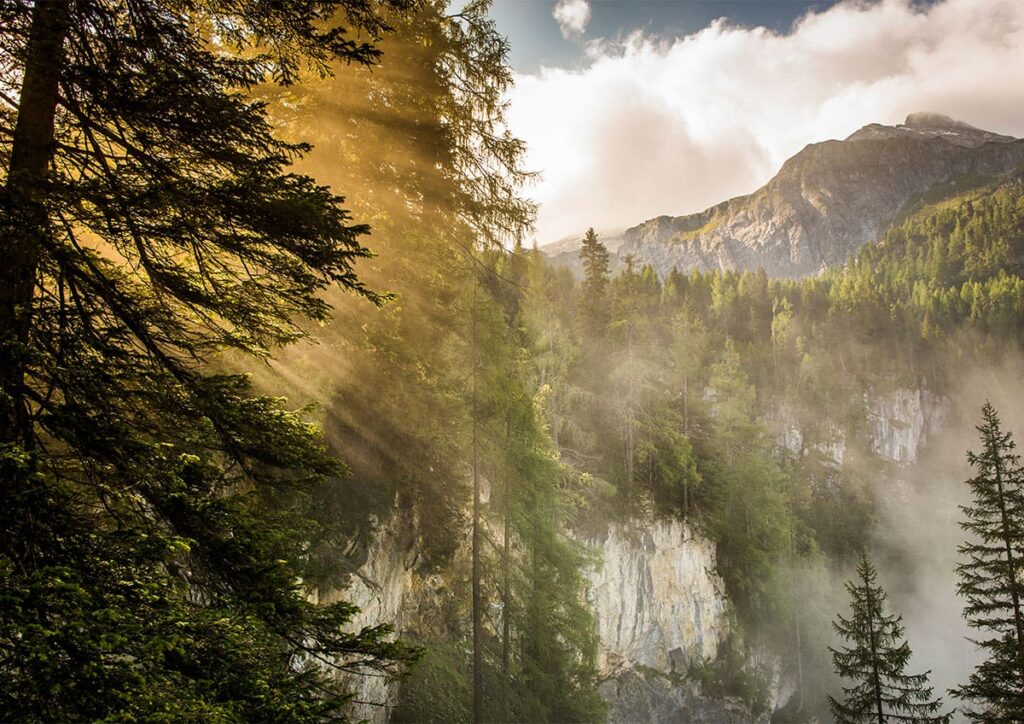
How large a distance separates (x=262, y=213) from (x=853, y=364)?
317ft

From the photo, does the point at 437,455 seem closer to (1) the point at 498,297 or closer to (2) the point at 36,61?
(1) the point at 498,297

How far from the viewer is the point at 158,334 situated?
3.78 metres

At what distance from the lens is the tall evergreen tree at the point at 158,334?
105 inches

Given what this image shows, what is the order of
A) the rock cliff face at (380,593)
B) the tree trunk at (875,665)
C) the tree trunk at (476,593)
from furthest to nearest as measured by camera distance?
the tree trunk at (875,665)
the tree trunk at (476,593)
the rock cliff face at (380,593)

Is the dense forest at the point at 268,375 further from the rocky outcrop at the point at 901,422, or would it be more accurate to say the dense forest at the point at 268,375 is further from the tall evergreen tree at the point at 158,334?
the rocky outcrop at the point at 901,422

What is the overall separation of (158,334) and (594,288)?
37.4 m

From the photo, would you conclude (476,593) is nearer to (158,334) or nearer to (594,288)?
(158,334)

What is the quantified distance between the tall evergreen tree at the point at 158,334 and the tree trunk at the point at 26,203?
0.04ft

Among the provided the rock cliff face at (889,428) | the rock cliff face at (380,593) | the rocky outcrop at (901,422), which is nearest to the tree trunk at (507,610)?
the rock cliff face at (380,593)

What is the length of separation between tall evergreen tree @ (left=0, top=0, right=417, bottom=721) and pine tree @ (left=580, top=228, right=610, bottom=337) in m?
34.7

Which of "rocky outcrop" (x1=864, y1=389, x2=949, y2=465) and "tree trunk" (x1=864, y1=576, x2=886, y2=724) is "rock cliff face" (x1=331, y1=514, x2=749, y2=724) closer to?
"tree trunk" (x1=864, y1=576, x2=886, y2=724)

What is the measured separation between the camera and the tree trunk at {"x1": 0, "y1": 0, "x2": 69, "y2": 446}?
9.64 feet

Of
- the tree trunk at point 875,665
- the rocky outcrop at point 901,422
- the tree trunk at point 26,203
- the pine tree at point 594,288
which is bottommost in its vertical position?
the tree trunk at point 875,665

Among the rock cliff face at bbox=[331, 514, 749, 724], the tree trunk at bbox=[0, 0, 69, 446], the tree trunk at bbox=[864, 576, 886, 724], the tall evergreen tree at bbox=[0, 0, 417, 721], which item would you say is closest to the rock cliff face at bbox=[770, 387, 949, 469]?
the rock cliff face at bbox=[331, 514, 749, 724]
